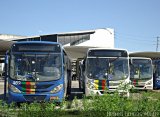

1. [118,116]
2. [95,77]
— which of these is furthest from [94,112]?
[95,77]

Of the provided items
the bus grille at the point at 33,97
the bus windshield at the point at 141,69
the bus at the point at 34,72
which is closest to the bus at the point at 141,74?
the bus windshield at the point at 141,69

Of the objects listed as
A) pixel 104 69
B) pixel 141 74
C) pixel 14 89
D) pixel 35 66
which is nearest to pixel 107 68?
pixel 104 69

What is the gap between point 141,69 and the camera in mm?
27922

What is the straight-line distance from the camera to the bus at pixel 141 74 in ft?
88.6

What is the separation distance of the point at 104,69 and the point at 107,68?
0.15m

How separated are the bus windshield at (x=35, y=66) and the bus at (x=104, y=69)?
317 cm

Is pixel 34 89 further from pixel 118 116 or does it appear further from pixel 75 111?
pixel 118 116

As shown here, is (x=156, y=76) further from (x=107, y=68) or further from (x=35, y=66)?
(x=35, y=66)

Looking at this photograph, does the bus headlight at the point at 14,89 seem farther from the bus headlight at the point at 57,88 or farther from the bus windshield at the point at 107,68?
the bus windshield at the point at 107,68

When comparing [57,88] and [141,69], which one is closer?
[57,88]

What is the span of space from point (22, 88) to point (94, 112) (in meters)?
6.20

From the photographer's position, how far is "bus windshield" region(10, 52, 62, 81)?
15.8m

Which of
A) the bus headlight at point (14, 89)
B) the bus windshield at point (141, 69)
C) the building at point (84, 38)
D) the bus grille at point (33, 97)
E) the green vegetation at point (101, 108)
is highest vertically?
the building at point (84, 38)

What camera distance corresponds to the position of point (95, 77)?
19.0 meters
